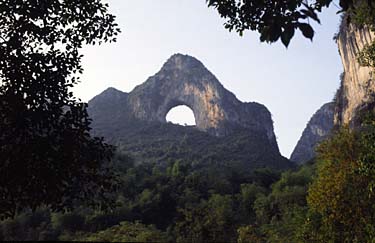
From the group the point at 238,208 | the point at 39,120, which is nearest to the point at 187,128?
the point at 238,208

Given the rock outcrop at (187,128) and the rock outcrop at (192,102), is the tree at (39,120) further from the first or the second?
the rock outcrop at (192,102)

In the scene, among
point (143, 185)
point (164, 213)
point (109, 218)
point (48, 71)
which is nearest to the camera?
point (48, 71)

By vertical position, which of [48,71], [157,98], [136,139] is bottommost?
[48,71]

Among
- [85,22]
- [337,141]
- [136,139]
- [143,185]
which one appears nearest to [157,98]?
[136,139]

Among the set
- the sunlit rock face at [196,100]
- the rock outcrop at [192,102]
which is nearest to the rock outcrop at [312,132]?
the rock outcrop at [192,102]

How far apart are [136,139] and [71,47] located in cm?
10544

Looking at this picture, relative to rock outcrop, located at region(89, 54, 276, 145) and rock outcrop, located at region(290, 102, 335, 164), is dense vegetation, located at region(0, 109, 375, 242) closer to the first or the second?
rock outcrop, located at region(89, 54, 276, 145)

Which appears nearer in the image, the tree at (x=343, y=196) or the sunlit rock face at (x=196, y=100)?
the tree at (x=343, y=196)

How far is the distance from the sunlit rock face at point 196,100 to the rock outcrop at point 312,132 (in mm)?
26475

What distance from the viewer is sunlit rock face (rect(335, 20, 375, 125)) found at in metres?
58.5

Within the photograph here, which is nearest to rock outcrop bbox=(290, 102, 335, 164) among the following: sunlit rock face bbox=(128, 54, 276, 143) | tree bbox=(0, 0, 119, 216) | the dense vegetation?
sunlit rock face bbox=(128, 54, 276, 143)

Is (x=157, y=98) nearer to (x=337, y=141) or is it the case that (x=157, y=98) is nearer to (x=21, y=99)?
(x=337, y=141)

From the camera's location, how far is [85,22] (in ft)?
24.2

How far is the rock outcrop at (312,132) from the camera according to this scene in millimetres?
147375
